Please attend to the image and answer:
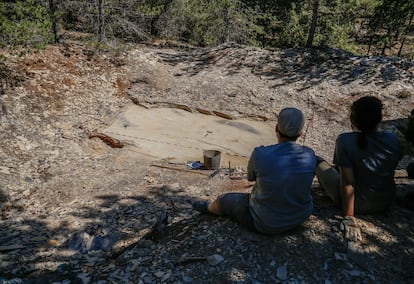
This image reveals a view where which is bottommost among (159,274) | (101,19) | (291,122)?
(159,274)

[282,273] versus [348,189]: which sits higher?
[348,189]

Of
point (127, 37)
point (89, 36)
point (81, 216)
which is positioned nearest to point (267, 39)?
point (127, 37)

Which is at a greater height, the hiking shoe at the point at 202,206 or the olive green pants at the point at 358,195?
the olive green pants at the point at 358,195

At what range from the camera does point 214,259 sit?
2.73 m

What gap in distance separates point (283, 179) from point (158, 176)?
10.2 ft

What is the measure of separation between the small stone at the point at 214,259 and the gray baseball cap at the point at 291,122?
3.41 feet

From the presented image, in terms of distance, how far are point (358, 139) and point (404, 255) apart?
0.92 metres

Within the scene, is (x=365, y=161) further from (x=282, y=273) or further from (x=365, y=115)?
(x=282, y=273)

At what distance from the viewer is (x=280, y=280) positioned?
2.54 m

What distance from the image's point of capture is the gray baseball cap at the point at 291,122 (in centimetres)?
252

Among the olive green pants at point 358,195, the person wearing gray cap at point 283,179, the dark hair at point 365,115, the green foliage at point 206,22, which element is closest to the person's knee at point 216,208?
the person wearing gray cap at point 283,179

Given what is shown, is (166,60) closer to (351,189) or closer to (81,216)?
(81,216)

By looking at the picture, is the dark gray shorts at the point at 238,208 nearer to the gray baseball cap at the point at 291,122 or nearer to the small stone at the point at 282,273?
the small stone at the point at 282,273

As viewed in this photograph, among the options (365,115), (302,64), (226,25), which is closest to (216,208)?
(365,115)
